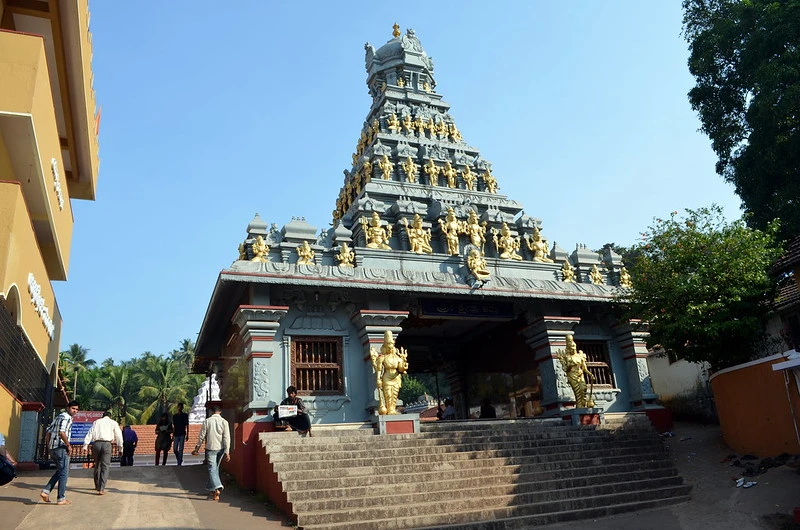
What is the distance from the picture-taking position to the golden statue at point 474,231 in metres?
17.1

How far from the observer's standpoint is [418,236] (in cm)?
1666

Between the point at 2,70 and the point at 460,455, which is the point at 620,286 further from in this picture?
the point at 2,70

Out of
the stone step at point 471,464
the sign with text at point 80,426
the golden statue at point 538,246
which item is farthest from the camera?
the sign with text at point 80,426

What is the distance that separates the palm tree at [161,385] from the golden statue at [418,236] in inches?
1258

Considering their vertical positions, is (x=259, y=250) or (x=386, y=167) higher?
(x=386, y=167)

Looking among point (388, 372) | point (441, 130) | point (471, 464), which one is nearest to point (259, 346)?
point (388, 372)

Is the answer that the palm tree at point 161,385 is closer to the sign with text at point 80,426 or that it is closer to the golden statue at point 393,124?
the sign with text at point 80,426

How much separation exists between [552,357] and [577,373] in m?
1.13

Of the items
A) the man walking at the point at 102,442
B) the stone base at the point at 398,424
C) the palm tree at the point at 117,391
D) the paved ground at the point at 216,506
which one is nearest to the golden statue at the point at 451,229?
the stone base at the point at 398,424

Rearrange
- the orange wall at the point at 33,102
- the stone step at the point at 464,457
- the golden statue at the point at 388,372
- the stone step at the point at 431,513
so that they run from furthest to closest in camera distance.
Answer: the golden statue at the point at 388,372, the stone step at the point at 464,457, the orange wall at the point at 33,102, the stone step at the point at 431,513

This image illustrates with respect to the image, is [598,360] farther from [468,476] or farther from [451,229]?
[468,476]

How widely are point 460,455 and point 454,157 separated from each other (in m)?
11.2

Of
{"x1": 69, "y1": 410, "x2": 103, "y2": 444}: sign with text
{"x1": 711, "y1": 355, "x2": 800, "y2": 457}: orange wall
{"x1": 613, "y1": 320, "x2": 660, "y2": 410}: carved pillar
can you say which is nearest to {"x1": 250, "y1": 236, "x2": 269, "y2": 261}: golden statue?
{"x1": 613, "y1": 320, "x2": 660, "y2": 410}: carved pillar

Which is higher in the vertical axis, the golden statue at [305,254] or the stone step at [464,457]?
the golden statue at [305,254]
